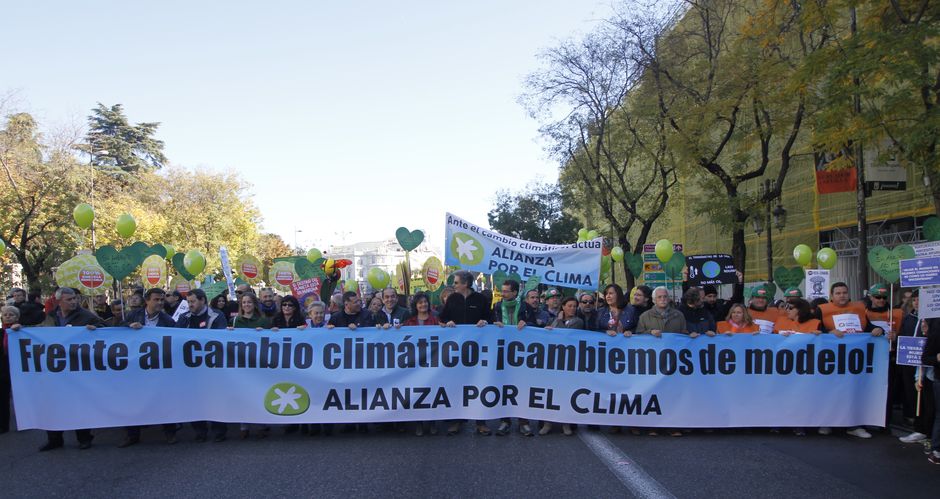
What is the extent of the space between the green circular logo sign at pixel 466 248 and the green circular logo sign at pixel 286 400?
3933mm

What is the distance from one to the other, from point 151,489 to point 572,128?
23.2m

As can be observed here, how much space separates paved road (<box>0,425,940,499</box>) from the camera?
5383 millimetres

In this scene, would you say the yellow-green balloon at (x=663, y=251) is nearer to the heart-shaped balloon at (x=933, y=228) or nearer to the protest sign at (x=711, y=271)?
the protest sign at (x=711, y=271)

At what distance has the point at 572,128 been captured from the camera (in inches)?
1061

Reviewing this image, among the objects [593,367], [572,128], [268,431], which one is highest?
[572,128]

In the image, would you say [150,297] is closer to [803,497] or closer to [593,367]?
[593,367]

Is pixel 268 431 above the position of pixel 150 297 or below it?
below

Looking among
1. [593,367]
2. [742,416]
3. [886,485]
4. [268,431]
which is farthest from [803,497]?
[268,431]

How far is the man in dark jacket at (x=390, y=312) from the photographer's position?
25.9 ft

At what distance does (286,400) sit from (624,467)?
3384 mm

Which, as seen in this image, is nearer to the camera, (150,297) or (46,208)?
(150,297)

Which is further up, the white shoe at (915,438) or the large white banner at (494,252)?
the large white banner at (494,252)

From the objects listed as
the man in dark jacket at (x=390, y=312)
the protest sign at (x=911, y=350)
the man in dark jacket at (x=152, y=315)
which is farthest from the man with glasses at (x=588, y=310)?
the man in dark jacket at (x=152, y=315)

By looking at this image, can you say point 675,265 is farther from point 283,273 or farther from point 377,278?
point 283,273
